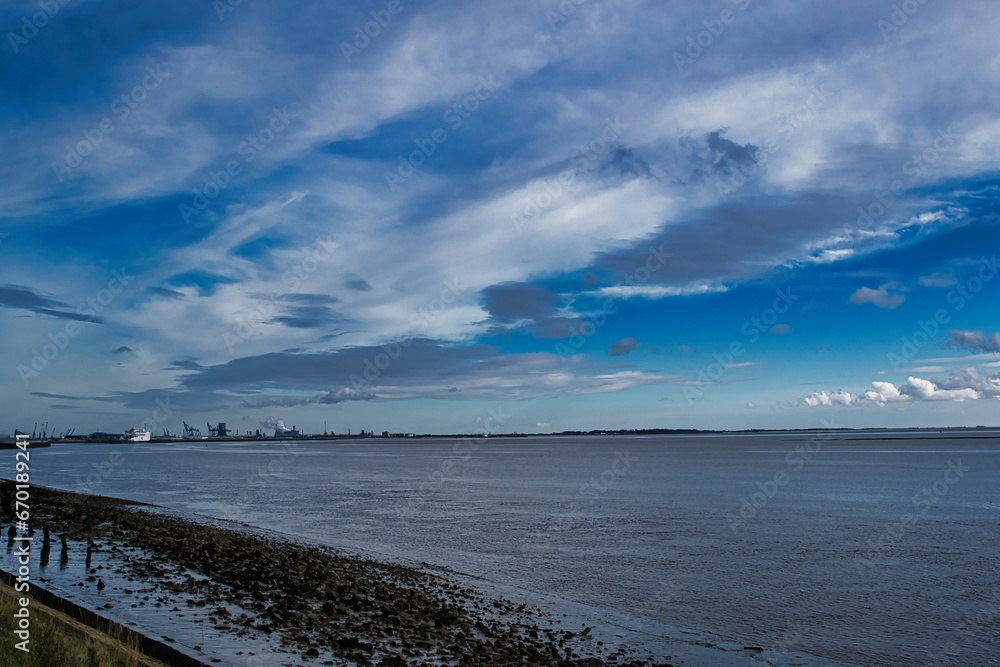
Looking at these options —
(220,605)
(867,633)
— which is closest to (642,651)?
(867,633)

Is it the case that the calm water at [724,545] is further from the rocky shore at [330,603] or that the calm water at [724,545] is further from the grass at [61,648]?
the grass at [61,648]

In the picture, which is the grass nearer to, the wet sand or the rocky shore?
the wet sand

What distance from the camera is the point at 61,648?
10.9 m

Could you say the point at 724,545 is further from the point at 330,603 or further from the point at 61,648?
the point at 61,648

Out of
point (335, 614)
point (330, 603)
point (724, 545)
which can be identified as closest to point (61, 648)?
point (335, 614)

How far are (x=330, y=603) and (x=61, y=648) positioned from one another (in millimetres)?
9160

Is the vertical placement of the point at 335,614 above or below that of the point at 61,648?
below

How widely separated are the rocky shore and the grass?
4070mm

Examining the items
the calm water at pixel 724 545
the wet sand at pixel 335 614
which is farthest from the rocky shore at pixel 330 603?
the calm water at pixel 724 545

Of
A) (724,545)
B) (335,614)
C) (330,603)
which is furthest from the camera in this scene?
(724,545)

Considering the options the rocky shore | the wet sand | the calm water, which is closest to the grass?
the wet sand

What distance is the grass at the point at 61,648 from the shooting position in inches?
408

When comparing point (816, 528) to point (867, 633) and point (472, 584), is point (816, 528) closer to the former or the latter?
point (867, 633)

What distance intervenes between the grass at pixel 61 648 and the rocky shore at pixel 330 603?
4.07 meters
